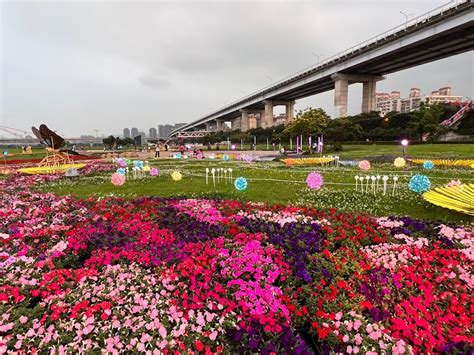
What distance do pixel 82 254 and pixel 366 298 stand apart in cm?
431

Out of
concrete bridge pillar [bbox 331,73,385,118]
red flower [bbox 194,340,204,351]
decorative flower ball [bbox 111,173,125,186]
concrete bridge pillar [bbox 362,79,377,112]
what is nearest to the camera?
red flower [bbox 194,340,204,351]

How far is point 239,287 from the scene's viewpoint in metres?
3.58

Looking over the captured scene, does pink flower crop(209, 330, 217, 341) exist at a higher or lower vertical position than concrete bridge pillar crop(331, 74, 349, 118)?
lower

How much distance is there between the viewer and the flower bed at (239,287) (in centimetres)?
285

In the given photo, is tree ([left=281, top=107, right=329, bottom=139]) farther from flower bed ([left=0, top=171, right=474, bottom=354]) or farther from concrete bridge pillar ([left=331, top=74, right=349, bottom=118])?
flower bed ([left=0, top=171, right=474, bottom=354])

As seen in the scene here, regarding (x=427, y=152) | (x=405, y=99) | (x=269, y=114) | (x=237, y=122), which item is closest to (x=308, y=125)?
(x=427, y=152)

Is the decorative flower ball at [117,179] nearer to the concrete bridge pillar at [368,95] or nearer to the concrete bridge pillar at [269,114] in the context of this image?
the concrete bridge pillar at [368,95]

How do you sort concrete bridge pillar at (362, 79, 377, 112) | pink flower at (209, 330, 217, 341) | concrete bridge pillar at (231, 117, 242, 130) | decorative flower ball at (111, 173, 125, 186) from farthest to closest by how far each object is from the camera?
concrete bridge pillar at (231, 117, 242, 130)
concrete bridge pillar at (362, 79, 377, 112)
decorative flower ball at (111, 173, 125, 186)
pink flower at (209, 330, 217, 341)

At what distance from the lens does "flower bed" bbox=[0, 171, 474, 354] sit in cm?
285

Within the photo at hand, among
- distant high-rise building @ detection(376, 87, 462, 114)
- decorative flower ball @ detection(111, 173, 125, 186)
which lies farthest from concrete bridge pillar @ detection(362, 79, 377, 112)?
distant high-rise building @ detection(376, 87, 462, 114)

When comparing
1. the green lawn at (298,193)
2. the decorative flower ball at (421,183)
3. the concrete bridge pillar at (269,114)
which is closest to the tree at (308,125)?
the green lawn at (298,193)

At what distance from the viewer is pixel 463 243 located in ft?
14.4

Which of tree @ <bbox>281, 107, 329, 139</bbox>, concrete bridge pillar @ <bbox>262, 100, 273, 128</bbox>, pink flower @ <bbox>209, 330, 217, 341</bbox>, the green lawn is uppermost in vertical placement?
concrete bridge pillar @ <bbox>262, 100, 273, 128</bbox>

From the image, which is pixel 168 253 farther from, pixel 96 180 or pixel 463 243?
pixel 96 180
